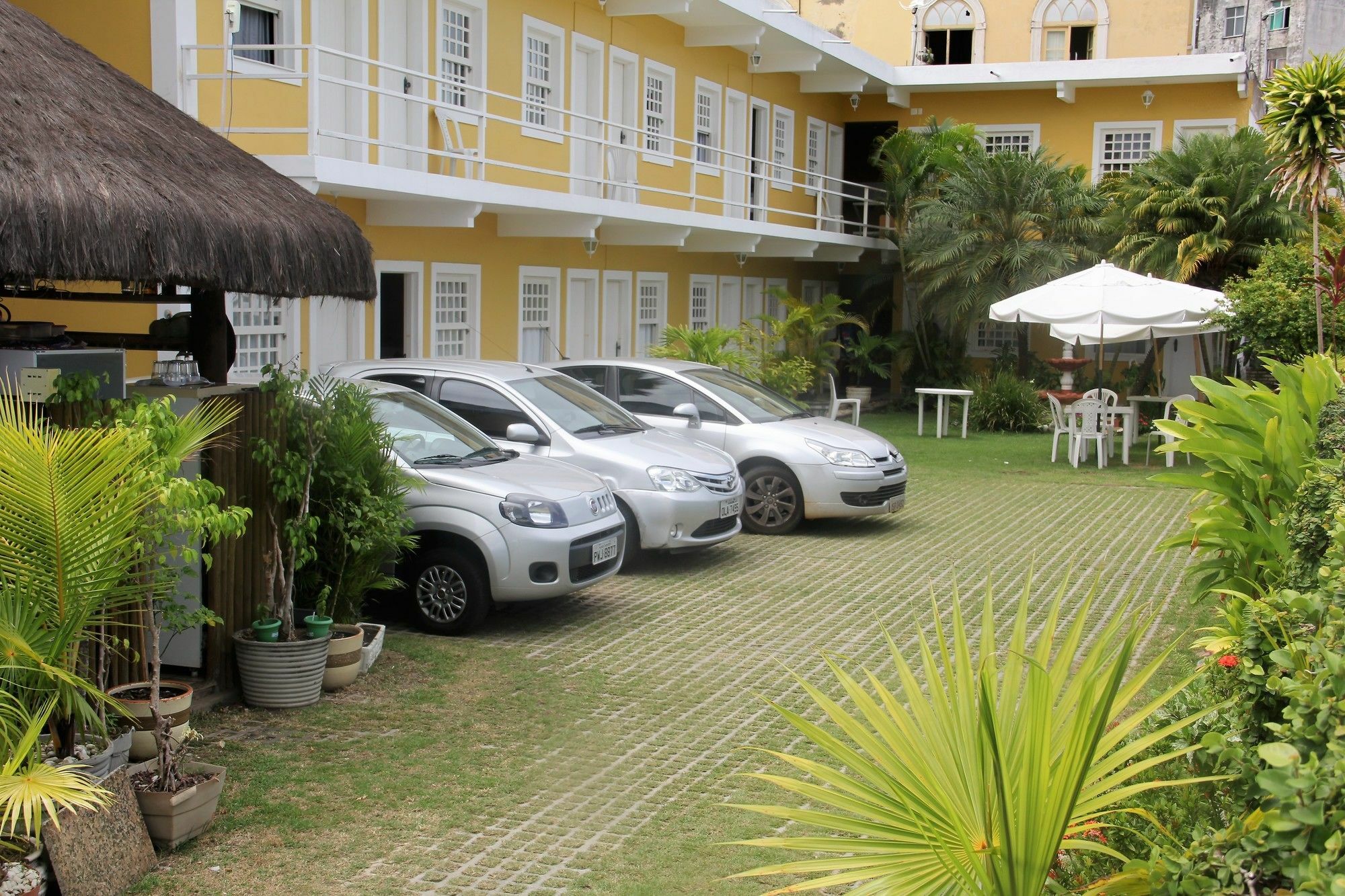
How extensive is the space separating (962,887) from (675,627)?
6.52 metres

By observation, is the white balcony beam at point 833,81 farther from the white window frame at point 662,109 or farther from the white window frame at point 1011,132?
the white window frame at point 662,109

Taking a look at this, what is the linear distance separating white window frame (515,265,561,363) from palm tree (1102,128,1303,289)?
10588 millimetres

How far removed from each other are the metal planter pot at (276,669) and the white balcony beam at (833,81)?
74.4 ft

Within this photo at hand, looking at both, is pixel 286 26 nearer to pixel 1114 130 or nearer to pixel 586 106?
pixel 586 106

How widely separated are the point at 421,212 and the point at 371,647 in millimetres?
8144

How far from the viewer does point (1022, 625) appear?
339 cm

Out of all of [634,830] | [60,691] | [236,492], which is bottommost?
[634,830]

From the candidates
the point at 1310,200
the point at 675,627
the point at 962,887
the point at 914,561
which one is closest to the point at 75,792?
the point at 962,887

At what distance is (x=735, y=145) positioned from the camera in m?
25.1

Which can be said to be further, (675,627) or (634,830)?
(675,627)

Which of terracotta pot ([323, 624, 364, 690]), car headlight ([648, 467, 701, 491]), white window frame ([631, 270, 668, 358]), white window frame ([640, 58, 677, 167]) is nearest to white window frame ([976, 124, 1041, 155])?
white window frame ([640, 58, 677, 167])

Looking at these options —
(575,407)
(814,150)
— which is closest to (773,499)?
(575,407)

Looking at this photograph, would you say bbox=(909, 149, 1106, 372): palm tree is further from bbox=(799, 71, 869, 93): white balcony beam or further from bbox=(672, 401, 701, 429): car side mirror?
bbox=(672, 401, 701, 429): car side mirror

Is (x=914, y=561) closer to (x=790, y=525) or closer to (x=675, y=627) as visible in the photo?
(x=790, y=525)
